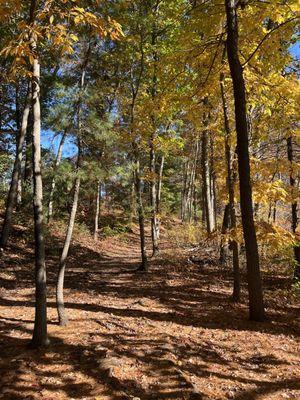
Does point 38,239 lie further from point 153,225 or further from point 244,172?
point 153,225

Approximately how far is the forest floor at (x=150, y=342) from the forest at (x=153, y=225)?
1.3 inches

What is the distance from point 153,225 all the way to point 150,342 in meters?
10.5

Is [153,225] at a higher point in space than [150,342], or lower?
higher

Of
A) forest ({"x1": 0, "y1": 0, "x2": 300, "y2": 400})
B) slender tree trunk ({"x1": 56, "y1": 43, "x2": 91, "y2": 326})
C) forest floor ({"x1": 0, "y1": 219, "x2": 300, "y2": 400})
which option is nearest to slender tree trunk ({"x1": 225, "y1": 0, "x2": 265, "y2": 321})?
forest ({"x1": 0, "y1": 0, "x2": 300, "y2": 400})

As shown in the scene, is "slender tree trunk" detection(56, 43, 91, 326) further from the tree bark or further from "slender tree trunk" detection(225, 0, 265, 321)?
"slender tree trunk" detection(225, 0, 265, 321)

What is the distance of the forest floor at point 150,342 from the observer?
5.50 meters

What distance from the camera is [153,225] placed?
Answer: 57.4 feet

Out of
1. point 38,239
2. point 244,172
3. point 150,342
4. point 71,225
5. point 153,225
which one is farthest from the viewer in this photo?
point 153,225

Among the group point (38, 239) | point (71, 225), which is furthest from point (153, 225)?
point (38, 239)

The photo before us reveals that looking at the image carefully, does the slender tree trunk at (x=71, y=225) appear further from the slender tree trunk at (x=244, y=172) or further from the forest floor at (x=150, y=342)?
the slender tree trunk at (x=244, y=172)

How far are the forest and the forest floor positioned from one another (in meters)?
0.03

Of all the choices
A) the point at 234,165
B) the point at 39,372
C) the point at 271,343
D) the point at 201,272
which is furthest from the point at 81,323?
the point at 201,272

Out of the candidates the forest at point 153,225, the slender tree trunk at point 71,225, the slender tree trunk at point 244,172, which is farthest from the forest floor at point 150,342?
the slender tree trunk at point 244,172

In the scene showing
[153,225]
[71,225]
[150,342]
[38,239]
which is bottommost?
[150,342]
